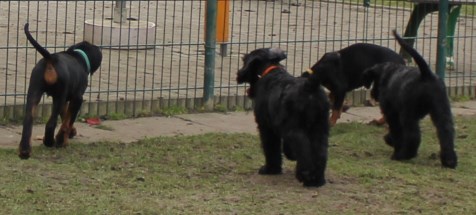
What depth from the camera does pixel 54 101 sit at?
928cm

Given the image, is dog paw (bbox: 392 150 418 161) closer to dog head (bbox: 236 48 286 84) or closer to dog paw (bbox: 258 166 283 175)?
dog paw (bbox: 258 166 283 175)

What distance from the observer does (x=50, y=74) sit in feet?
29.9

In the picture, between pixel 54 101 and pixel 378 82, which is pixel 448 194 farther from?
pixel 54 101

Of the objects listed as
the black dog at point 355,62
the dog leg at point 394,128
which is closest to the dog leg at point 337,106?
the black dog at point 355,62

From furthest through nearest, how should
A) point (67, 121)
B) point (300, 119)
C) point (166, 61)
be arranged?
point (166, 61)
point (67, 121)
point (300, 119)

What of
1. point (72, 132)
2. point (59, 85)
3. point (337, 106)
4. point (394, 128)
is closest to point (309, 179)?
point (394, 128)

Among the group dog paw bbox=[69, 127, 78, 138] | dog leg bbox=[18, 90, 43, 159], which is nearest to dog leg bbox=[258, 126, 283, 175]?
dog leg bbox=[18, 90, 43, 159]

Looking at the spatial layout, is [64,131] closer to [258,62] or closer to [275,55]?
[258,62]

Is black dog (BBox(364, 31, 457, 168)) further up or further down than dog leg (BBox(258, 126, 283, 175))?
further up

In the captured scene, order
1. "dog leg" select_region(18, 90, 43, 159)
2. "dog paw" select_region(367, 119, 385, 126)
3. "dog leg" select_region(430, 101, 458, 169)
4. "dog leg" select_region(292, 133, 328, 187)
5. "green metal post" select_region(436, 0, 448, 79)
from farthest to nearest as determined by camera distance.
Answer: "green metal post" select_region(436, 0, 448, 79), "dog paw" select_region(367, 119, 385, 126), "dog leg" select_region(430, 101, 458, 169), "dog leg" select_region(18, 90, 43, 159), "dog leg" select_region(292, 133, 328, 187)

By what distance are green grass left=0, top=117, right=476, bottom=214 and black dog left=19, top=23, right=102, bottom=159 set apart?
162 mm

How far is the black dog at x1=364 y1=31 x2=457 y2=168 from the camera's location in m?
9.42

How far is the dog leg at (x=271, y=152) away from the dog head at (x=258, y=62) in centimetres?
42

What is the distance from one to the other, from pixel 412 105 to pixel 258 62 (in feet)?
4.64
